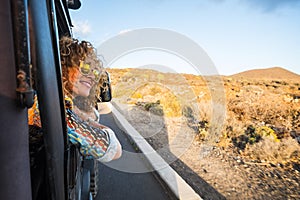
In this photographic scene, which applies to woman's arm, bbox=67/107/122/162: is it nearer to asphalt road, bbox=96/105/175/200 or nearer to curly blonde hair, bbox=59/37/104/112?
curly blonde hair, bbox=59/37/104/112

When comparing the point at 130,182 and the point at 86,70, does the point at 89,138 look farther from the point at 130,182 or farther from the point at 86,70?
the point at 130,182

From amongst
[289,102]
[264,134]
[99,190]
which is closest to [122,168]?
[99,190]

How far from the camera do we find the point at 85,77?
4.96ft

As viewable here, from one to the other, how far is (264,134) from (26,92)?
563 cm

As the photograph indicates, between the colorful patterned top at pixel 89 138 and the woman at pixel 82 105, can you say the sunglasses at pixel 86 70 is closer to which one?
the woman at pixel 82 105

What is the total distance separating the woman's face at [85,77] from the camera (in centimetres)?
146

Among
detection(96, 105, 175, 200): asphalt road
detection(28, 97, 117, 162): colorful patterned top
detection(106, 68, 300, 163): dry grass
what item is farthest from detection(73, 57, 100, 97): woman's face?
detection(106, 68, 300, 163): dry grass

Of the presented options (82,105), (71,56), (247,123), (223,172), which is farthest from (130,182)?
(247,123)

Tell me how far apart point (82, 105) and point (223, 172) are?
121 inches

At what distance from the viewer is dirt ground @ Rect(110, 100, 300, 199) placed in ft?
9.72

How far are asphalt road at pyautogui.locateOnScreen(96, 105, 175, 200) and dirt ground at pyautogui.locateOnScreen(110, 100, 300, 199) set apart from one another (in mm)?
598

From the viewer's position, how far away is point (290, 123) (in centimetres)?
635

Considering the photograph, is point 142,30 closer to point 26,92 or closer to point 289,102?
point 26,92

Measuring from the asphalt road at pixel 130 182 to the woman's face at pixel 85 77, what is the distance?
1983mm
